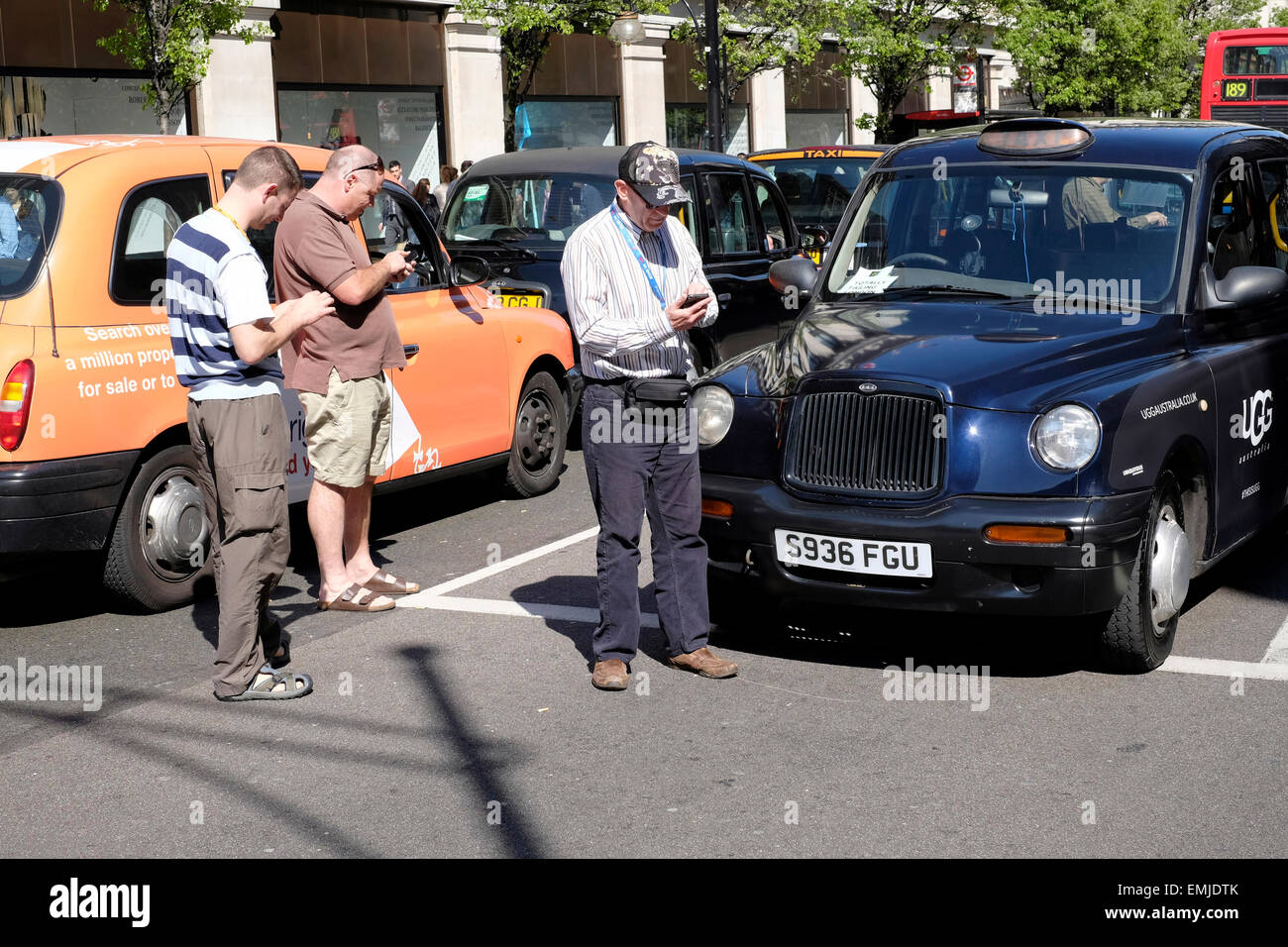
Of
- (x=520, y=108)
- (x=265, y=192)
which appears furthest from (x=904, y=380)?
(x=520, y=108)

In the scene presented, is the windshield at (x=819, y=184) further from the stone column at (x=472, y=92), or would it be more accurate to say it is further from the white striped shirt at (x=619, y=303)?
the white striped shirt at (x=619, y=303)

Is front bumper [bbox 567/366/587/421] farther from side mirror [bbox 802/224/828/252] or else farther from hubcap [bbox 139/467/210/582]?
hubcap [bbox 139/467/210/582]

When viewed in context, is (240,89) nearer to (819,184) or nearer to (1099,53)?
(819,184)

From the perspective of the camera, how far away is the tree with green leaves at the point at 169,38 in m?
15.8

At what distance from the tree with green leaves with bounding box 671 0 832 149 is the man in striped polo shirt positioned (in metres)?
21.8

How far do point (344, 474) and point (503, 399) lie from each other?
2142 millimetres

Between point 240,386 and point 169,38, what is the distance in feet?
37.9

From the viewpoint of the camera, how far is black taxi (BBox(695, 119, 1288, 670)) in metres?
5.26

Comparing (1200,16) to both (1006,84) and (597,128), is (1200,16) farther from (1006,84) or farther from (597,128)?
(597,128)

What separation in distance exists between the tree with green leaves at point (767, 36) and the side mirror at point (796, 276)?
20.4m

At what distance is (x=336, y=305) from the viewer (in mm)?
6727

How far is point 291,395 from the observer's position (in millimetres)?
7320

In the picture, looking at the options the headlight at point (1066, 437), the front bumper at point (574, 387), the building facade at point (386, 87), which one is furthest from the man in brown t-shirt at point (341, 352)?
the building facade at point (386, 87)
